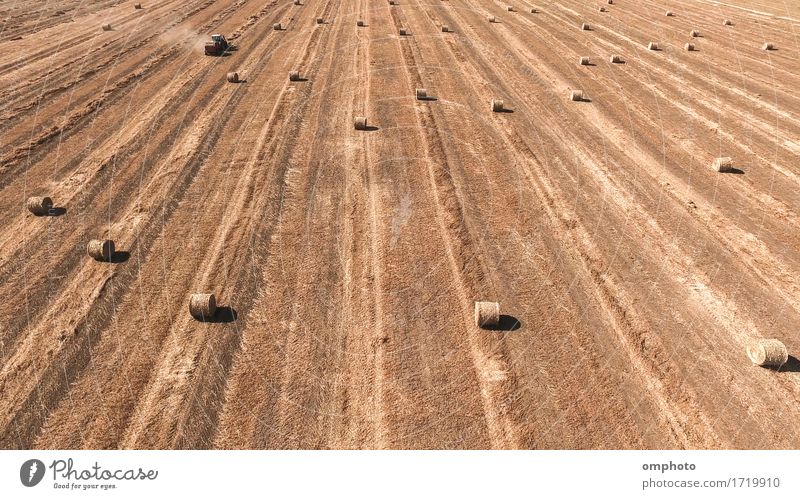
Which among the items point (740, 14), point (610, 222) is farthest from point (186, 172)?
point (740, 14)

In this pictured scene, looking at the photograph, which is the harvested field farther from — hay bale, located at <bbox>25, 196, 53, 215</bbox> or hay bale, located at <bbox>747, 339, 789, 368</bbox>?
hay bale, located at <bbox>747, 339, 789, 368</bbox>

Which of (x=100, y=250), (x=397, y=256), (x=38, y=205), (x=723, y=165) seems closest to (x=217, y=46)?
Answer: (x=38, y=205)

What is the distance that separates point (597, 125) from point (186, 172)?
19.0m

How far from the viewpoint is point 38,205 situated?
1481 centimetres

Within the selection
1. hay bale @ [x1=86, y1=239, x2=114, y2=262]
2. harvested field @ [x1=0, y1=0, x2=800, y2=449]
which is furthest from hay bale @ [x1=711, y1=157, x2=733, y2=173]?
hay bale @ [x1=86, y1=239, x2=114, y2=262]

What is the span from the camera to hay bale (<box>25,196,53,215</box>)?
1482cm

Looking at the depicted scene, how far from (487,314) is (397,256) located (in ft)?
12.3

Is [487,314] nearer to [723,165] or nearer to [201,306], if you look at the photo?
[201,306]

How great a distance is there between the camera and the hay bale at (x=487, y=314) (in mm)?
11250

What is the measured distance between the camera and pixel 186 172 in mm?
17500

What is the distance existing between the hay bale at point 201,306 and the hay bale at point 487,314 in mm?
6946

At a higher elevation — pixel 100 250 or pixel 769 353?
pixel 100 250

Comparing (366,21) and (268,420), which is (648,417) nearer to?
(268,420)

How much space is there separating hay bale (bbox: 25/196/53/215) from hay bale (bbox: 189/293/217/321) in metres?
8.15
